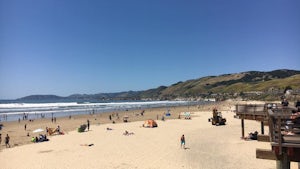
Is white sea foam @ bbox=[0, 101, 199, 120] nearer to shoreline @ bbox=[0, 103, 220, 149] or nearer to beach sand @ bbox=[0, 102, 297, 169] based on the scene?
shoreline @ bbox=[0, 103, 220, 149]

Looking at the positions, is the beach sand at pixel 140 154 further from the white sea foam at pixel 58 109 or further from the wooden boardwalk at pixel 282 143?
the white sea foam at pixel 58 109

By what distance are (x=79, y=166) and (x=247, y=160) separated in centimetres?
1223

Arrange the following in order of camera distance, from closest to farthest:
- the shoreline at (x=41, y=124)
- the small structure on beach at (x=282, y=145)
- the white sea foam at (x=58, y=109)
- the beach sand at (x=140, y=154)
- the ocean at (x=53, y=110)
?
the small structure on beach at (x=282, y=145) → the beach sand at (x=140, y=154) → the shoreline at (x=41, y=124) → the ocean at (x=53, y=110) → the white sea foam at (x=58, y=109)

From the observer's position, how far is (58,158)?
22891mm

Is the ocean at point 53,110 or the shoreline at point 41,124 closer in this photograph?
the shoreline at point 41,124

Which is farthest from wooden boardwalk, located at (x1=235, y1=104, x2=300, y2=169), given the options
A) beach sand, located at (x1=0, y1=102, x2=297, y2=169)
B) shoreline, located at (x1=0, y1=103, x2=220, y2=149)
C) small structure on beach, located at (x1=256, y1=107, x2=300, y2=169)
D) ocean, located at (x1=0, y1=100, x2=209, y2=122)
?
ocean, located at (x1=0, y1=100, x2=209, y2=122)

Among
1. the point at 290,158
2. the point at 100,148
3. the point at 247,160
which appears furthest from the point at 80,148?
the point at 290,158

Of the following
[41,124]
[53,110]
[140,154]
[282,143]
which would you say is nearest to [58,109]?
[53,110]

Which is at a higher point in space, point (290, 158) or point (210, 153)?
point (290, 158)

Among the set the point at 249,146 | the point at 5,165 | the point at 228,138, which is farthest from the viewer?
the point at 228,138

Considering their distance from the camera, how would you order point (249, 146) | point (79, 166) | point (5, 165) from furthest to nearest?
point (249, 146), point (5, 165), point (79, 166)

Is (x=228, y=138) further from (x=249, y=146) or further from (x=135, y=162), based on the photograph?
(x=135, y=162)

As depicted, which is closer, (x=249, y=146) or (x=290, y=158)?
(x=290, y=158)

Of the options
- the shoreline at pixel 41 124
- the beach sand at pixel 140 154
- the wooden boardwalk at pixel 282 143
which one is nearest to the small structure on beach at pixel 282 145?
the wooden boardwalk at pixel 282 143
